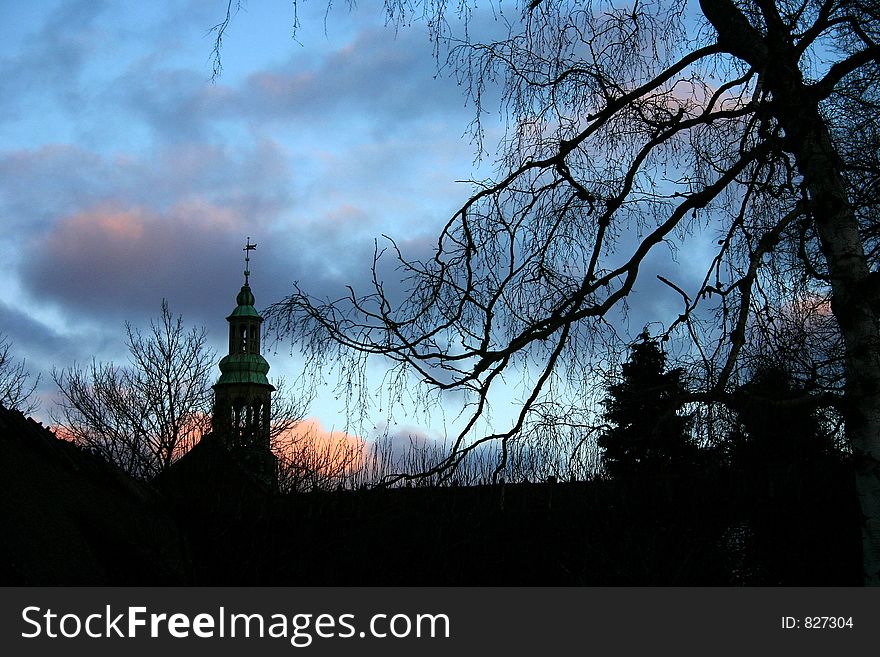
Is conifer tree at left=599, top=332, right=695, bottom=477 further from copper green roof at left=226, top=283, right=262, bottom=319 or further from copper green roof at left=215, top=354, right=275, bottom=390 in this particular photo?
copper green roof at left=226, top=283, right=262, bottom=319

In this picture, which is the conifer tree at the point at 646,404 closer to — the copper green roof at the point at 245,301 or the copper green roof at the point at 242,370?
the copper green roof at the point at 242,370

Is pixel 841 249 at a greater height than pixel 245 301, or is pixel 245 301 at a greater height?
pixel 245 301

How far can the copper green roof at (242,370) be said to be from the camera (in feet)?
119

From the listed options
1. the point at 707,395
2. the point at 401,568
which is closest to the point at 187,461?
the point at 401,568

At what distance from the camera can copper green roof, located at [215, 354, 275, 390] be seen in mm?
36188

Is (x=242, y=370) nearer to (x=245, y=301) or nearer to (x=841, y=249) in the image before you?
(x=245, y=301)

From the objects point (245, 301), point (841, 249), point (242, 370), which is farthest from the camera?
point (245, 301)

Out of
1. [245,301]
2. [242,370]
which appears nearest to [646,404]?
[242,370]

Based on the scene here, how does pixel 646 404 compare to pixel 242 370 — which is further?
pixel 242 370

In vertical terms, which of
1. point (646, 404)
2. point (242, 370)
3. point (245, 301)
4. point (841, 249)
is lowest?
point (646, 404)

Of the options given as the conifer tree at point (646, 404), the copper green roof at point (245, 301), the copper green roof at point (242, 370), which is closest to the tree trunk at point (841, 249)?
the conifer tree at point (646, 404)

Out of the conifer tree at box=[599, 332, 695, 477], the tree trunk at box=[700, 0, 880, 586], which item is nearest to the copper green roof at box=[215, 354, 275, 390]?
the conifer tree at box=[599, 332, 695, 477]

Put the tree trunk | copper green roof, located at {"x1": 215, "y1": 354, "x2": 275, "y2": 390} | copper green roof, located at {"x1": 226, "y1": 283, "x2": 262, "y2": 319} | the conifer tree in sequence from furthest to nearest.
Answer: copper green roof, located at {"x1": 226, "y1": 283, "x2": 262, "y2": 319}
copper green roof, located at {"x1": 215, "y1": 354, "x2": 275, "y2": 390}
the conifer tree
the tree trunk

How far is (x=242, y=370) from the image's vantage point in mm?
36344
